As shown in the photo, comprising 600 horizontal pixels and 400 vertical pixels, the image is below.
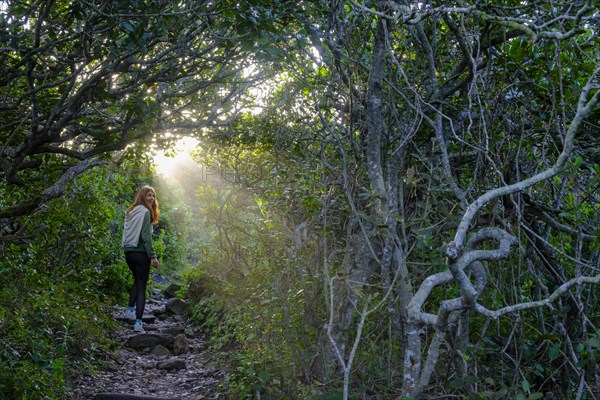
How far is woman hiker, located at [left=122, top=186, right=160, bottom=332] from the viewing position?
8.68 m

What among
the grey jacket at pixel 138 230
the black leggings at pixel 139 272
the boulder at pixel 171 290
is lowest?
the boulder at pixel 171 290

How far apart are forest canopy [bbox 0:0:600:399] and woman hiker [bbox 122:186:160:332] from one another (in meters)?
1.38

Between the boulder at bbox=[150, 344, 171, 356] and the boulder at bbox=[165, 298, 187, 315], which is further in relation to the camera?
the boulder at bbox=[165, 298, 187, 315]

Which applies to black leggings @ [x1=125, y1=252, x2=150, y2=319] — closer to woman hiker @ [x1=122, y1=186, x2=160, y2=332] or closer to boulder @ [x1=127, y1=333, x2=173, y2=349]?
woman hiker @ [x1=122, y1=186, x2=160, y2=332]

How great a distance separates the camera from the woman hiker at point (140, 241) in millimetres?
8680

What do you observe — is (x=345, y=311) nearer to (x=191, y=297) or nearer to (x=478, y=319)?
(x=478, y=319)

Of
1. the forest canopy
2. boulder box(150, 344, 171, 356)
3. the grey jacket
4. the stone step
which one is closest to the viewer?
the forest canopy

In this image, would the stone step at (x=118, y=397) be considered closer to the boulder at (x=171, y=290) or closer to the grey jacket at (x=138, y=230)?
the grey jacket at (x=138, y=230)

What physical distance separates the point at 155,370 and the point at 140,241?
200cm

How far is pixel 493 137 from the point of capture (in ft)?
15.0

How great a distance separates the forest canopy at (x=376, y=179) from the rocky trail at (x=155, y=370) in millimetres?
340

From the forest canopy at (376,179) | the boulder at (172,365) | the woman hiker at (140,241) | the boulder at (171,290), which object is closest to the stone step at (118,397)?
the forest canopy at (376,179)

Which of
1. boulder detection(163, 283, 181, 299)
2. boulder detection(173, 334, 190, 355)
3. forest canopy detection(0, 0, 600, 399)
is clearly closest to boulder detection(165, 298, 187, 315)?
boulder detection(163, 283, 181, 299)

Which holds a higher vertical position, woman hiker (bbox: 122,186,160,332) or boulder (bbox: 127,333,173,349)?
woman hiker (bbox: 122,186,160,332)
